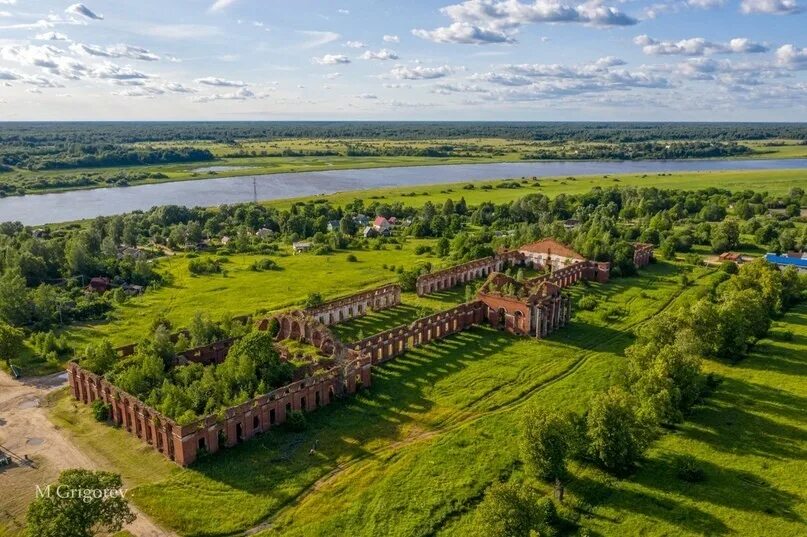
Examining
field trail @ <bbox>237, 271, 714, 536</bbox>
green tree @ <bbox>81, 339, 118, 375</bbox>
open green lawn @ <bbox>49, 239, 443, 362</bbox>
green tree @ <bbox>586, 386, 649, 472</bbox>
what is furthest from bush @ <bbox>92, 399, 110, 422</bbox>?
green tree @ <bbox>586, 386, 649, 472</bbox>

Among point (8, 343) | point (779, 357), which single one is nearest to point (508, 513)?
point (779, 357)

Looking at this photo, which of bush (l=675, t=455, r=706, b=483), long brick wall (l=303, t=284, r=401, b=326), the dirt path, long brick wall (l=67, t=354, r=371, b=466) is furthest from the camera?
long brick wall (l=303, t=284, r=401, b=326)

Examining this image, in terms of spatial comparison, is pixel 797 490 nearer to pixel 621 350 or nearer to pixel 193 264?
pixel 621 350

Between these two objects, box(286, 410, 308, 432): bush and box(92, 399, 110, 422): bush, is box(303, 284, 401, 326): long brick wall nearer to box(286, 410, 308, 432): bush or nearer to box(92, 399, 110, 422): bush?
box(286, 410, 308, 432): bush

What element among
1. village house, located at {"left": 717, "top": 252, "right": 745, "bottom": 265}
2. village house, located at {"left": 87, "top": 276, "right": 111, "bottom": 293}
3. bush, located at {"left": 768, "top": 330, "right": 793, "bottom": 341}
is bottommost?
bush, located at {"left": 768, "top": 330, "right": 793, "bottom": 341}

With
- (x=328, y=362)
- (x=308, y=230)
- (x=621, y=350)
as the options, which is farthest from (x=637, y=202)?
(x=328, y=362)
